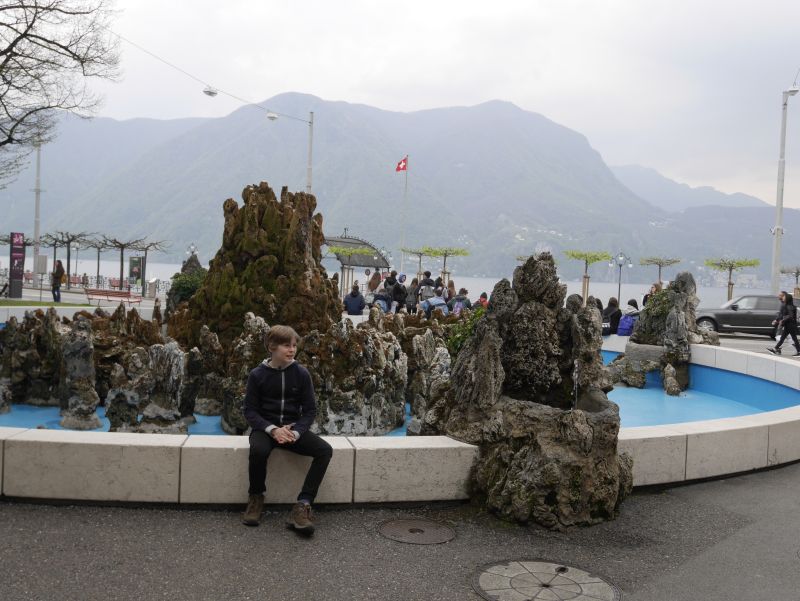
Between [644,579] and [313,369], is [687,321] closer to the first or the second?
[313,369]

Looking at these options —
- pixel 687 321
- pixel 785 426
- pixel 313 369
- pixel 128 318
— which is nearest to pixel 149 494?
pixel 313 369

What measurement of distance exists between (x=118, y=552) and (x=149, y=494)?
85 centimetres

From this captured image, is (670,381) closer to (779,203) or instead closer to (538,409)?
(538,409)

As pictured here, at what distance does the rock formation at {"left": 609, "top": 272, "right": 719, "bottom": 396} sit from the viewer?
54.4 feet

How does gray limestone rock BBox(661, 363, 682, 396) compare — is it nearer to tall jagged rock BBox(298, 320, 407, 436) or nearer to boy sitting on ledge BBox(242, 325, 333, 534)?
tall jagged rock BBox(298, 320, 407, 436)

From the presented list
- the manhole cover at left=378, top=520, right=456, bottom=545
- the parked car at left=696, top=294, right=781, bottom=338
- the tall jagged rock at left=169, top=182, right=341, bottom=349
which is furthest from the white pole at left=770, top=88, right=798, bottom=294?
the manhole cover at left=378, top=520, right=456, bottom=545

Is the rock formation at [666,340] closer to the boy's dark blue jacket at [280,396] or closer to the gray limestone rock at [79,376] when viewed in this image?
the gray limestone rock at [79,376]

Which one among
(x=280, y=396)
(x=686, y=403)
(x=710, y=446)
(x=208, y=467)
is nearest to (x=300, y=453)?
(x=280, y=396)

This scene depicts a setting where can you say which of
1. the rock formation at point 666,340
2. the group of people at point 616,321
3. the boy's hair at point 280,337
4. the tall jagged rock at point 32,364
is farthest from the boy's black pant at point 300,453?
the group of people at point 616,321

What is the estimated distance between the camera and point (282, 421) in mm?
5824

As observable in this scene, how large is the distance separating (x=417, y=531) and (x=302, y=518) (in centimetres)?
90

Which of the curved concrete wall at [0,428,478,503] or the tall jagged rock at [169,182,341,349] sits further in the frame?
the tall jagged rock at [169,182,341,349]

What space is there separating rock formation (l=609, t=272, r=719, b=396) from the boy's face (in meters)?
12.1

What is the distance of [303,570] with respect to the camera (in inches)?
183
